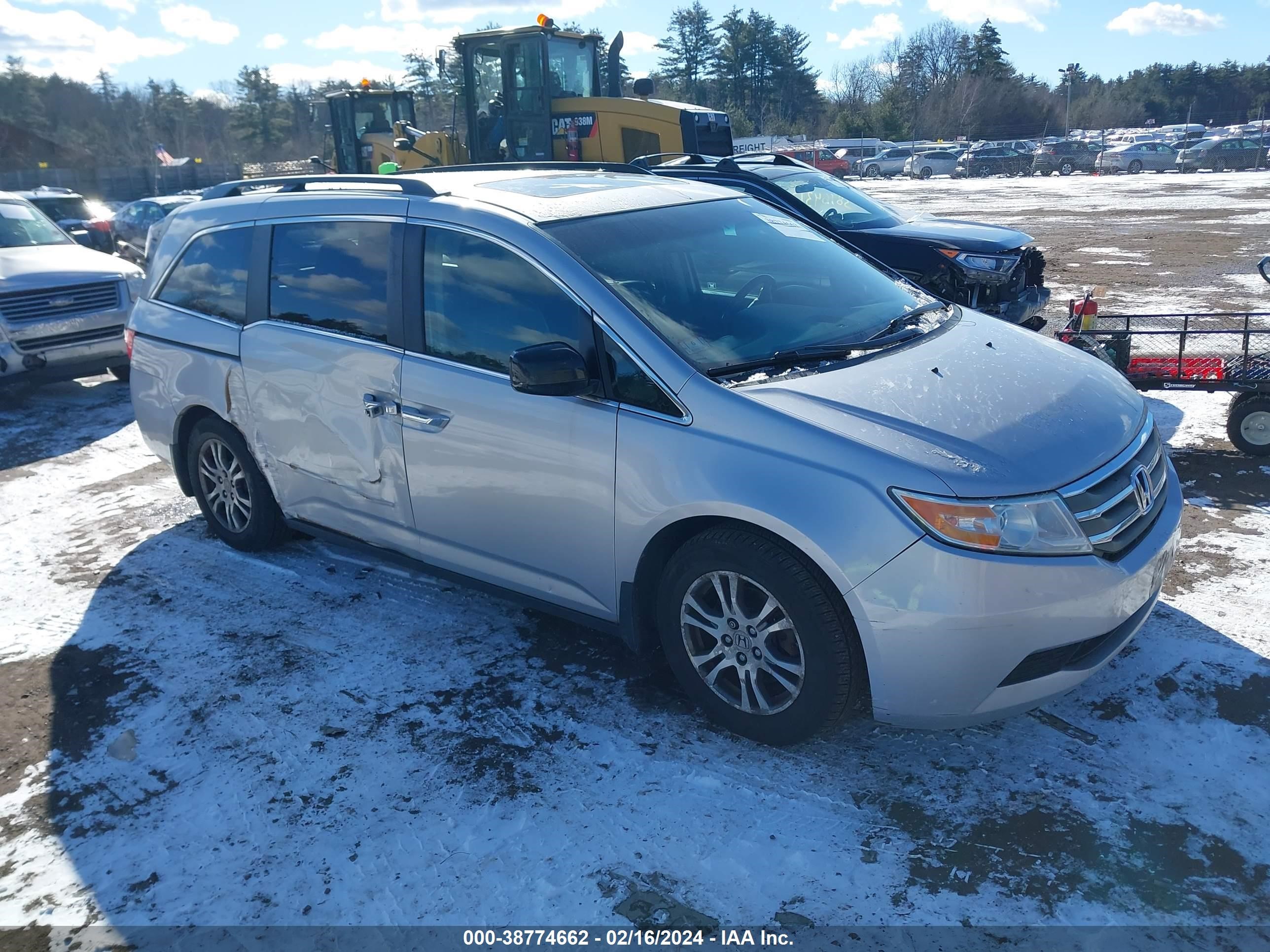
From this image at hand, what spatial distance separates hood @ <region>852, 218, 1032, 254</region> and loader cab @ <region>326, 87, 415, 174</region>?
11.9 meters

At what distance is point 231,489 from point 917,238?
6.31 meters

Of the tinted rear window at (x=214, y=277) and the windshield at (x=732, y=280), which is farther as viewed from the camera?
the tinted rear window at (x=214, y=277)

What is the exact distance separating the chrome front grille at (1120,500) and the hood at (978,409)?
4cm

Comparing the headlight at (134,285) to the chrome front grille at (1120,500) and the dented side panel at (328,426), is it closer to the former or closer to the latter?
the dented side panel at (328,426)

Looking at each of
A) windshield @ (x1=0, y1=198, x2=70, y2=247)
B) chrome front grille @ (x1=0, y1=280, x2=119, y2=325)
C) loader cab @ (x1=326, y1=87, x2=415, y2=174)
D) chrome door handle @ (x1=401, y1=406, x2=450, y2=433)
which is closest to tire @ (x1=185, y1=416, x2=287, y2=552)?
chrome door handle @ (x1=401, y1=406, x2=450, y2=433)

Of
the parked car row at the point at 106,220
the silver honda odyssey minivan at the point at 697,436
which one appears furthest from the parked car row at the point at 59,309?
the parked car row at the point at 106,220

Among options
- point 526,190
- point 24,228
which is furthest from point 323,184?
point 24,228

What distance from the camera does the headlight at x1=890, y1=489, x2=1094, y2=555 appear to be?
279 centimetres

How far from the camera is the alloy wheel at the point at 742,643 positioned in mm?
3115

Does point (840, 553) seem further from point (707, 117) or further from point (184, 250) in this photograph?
point (707, 117)

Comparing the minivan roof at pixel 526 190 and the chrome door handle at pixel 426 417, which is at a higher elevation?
the minivan roof at pixel 526 190

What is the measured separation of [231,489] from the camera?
5.11m

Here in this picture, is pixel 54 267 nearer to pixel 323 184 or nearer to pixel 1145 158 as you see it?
pixel 323 184

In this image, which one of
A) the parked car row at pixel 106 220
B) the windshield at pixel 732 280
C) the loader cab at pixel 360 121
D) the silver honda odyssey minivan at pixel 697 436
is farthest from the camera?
the loader cab at pixel 360 121
